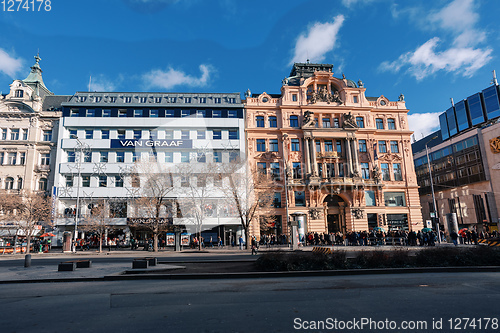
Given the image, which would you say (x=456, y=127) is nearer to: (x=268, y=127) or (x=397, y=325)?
(x=268, y=127)

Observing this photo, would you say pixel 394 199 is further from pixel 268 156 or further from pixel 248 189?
pixel 248 189

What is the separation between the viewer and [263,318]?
6145 millimetres

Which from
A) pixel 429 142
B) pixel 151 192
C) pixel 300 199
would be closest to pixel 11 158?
pixel 151 192

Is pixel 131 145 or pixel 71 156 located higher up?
pixel 131 145

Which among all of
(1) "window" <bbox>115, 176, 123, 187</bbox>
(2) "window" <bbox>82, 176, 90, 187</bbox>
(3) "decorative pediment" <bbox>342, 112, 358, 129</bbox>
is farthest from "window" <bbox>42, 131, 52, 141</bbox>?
(3) "decorative pediment" <bbox>342, 112, 358, 129</bbox>

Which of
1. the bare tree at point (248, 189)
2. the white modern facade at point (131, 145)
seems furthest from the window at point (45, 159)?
the bare tree at point (248, 189)

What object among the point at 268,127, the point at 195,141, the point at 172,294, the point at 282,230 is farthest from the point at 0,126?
the point at 172,294

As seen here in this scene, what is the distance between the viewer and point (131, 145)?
46.4 meters

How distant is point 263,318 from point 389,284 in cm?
571

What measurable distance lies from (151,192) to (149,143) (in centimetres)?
1120

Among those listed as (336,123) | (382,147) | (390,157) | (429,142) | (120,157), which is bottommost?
(390,157)

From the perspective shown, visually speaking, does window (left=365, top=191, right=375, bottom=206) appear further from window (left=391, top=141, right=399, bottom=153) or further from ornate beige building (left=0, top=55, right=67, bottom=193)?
ornate beige building (left=0, top=55, right=67, bottom=193)

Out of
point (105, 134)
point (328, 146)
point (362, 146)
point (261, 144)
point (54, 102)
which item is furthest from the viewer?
point (54, 102)

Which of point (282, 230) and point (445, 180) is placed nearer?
point (282, 230)
